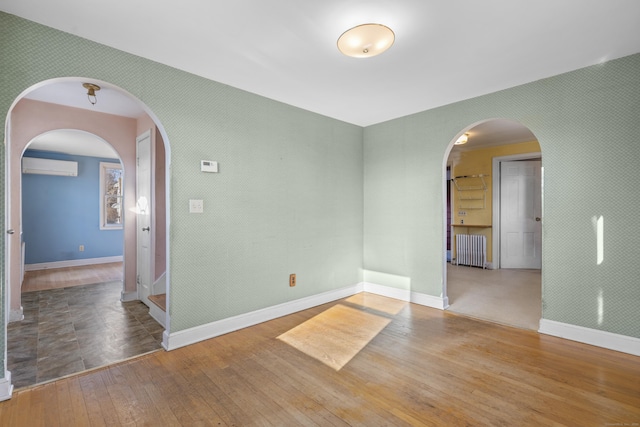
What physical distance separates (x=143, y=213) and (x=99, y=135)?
1.19 metres

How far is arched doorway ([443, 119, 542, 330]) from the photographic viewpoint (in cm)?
530

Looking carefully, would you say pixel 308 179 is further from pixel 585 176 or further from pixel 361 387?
pixel 585 176

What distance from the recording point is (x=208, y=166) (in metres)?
2.84

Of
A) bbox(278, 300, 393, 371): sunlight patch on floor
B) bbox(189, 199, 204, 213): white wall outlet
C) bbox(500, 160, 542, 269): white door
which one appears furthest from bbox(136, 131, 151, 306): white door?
bbox(500, 160, 542, 269): white door

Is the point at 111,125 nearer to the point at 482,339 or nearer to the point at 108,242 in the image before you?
the point at 108,242

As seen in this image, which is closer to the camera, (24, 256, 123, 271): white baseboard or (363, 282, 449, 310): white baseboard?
(363, 282, 449, 310): white baseboard

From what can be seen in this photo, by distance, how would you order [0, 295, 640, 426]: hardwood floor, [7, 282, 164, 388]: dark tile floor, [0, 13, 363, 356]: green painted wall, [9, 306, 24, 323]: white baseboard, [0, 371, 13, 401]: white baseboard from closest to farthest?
[0, 295, 640, 426]: hardwood floor, [0, 371, 13, 401]: white baseboard, [0, 13, 363, 356]: green painted wall, [7, 282, 164, 388]: dark tile floor, [9, 306, 24, 323]: white baseboard

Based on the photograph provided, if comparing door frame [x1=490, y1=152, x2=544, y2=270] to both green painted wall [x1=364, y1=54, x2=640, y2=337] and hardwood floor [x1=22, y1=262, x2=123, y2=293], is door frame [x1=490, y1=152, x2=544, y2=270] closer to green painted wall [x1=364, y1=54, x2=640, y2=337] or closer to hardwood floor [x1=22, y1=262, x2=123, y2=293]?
green painted wall [x1=364, y1=54, x2=640, y2=337]

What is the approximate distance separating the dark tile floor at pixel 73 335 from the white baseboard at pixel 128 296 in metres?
0.09

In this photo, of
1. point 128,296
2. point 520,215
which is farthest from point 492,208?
point 128,296

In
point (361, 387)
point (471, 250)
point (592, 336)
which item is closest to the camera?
point (361, 387)

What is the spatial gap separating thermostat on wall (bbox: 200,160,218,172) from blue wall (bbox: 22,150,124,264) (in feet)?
19.3

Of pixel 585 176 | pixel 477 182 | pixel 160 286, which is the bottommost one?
pixel 160 286

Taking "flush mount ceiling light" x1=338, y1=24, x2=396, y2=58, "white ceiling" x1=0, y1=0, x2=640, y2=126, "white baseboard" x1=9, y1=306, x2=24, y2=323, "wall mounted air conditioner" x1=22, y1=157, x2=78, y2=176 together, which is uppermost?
"white ceiling" x1=0, y1=0, x2=640, y2=126
